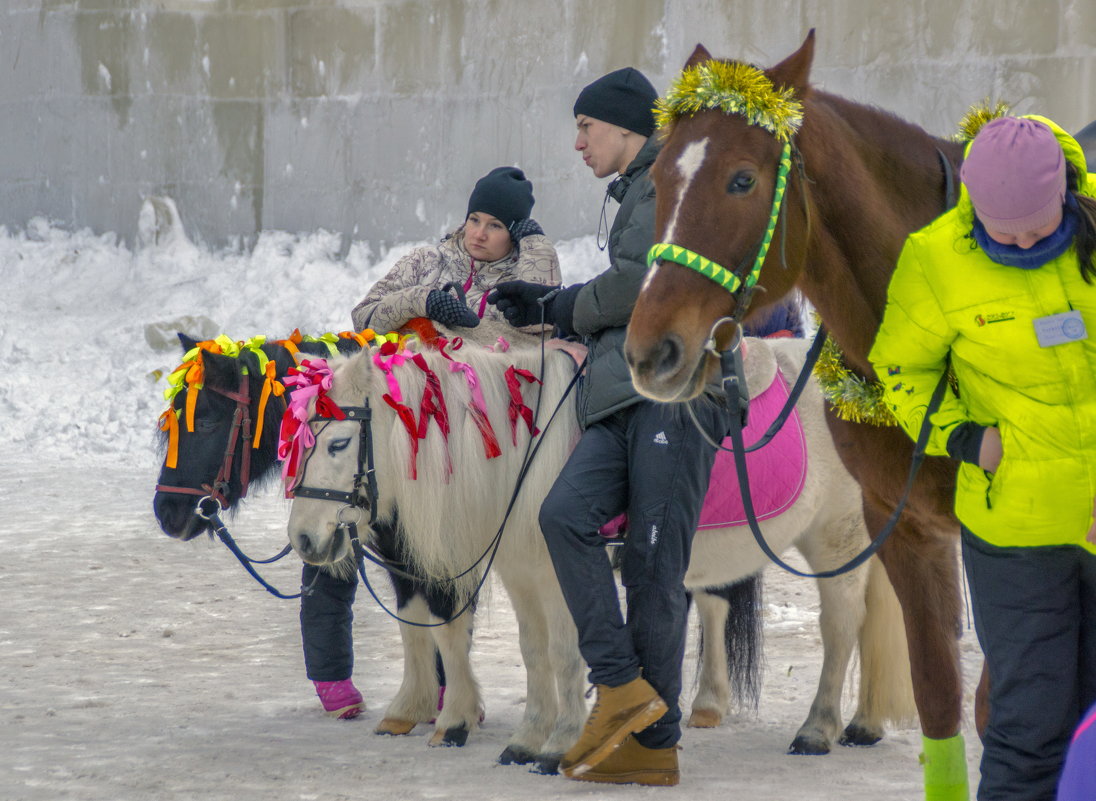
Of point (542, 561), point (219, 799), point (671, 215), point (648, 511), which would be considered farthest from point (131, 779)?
point (671, 215)

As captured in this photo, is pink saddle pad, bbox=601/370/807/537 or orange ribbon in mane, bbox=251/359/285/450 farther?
orange ribbon in mane, bbox=251/359/285/450

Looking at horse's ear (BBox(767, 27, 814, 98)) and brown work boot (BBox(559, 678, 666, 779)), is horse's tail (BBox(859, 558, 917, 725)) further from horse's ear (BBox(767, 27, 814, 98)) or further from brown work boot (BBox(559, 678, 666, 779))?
Answer: horse's ear (BBox(767, 27, 814, 98))

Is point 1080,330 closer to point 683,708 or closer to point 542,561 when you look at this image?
point 542,561

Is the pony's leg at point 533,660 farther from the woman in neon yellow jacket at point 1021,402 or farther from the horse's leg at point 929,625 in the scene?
the woman in neon yellow jacket at point 1021,402

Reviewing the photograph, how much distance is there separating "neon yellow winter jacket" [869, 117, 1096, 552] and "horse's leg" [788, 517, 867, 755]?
1.85m

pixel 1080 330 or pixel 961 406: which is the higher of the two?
pixel 1080 330

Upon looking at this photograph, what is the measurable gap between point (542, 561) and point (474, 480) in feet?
1.04

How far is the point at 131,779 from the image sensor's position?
11.9 ft

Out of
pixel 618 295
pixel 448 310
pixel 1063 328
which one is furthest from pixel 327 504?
pixel 1063 328

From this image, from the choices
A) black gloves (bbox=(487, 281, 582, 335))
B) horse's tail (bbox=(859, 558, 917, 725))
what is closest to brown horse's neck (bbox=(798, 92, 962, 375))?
black gloves (bbox=(487, 281, 582, 335))

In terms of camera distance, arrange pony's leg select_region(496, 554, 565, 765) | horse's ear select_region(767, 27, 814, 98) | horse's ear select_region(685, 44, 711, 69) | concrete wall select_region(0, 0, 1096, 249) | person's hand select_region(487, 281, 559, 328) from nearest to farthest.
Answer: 1. horse's ear select_region(767, 27, 814, 98)
2. horse's ear select_region(685, 44, 711, 69)
3. person's hand select_region(487, 281, 559, 328)
4. pony's leg select_region(496, 554, 565, 765)
5. concrete wall select_region(0, 0, 1096, 249)

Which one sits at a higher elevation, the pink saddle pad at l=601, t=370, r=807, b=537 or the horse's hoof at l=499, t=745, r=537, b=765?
the pink saddle pad at l=601, t=370, r=807, b=537

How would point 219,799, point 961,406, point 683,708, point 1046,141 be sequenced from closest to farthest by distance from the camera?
1. point 1046,141
2. point 961,406
3. point 219,799
4. point 683,708

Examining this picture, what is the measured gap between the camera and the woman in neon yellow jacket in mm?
2176
